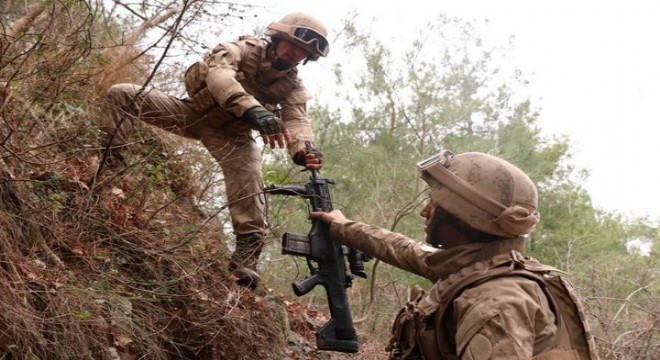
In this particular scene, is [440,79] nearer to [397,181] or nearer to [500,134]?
[500,134]

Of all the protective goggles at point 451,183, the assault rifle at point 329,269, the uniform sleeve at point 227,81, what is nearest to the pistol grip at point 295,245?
the assault rifle at point 329,269

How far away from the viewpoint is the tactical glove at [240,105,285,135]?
4.75m

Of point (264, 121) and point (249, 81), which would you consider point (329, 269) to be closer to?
point (264, 121)

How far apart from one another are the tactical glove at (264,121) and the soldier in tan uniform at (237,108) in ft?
0.24

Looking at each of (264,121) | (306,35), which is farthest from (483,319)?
(306,35)

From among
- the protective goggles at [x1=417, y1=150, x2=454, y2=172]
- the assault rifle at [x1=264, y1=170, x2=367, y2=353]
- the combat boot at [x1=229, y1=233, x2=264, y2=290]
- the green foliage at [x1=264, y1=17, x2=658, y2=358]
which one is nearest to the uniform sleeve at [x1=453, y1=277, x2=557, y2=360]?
the protective goggles at [x1=417, y1=150, x2=454, y2=172]

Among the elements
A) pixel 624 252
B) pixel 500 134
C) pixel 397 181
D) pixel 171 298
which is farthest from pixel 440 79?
pixel 171 298

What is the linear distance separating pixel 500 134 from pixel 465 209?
12.1 metres

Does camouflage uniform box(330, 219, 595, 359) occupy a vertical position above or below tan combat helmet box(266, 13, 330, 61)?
below

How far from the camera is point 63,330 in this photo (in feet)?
12.2

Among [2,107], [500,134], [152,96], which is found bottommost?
[2,107]

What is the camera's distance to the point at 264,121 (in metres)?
4.75

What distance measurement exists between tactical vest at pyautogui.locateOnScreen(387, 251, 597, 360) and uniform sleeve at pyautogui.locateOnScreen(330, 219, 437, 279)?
30.1 inches

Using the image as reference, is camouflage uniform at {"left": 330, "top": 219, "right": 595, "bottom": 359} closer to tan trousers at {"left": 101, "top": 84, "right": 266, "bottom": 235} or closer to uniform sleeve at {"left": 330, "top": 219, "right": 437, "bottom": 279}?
uniform sleeve at {"left": 330, "top": 219, "right": 437, "bottom": 279}
